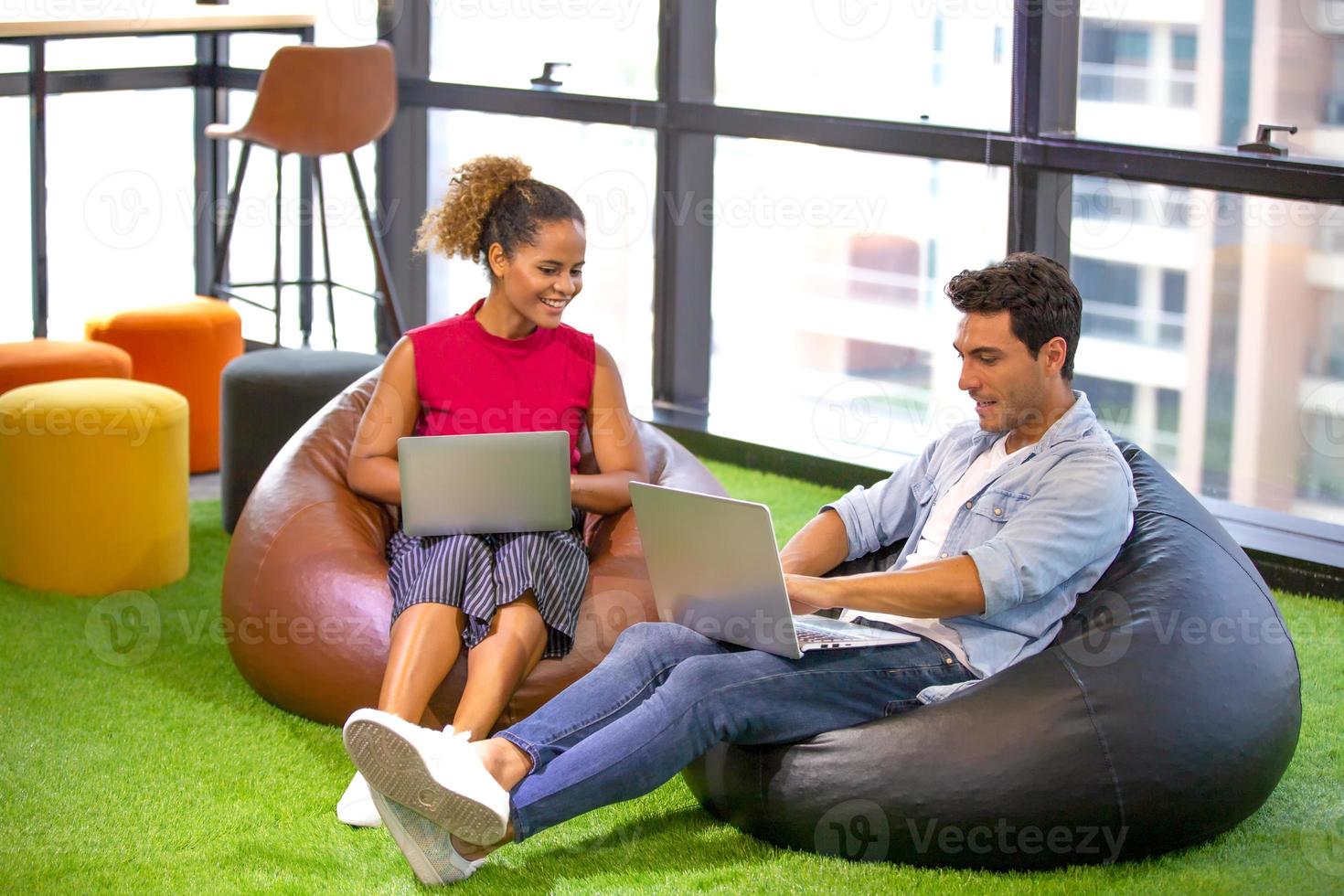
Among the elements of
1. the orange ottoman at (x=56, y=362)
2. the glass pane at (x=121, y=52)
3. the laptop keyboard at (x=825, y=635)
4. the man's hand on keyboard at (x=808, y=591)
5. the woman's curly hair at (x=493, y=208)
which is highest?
the glass pane at (x=121, y=52)

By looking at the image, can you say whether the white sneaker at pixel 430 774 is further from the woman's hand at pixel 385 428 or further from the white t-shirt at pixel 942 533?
the woman's hand at pixel 385 428

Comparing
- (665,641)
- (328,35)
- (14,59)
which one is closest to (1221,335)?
(665,641)

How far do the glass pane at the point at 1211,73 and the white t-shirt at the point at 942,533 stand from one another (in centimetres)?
167

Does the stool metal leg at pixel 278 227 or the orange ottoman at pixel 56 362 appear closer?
the orange ottoman at pixel 56 362

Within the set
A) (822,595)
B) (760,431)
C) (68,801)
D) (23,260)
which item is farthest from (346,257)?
(822,595)

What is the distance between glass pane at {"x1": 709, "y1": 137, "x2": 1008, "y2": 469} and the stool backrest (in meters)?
1.08

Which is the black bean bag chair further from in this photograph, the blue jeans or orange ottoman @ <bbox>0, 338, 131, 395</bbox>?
orange ottoman @ <bbox>0, 338, 131, 395</bbox>

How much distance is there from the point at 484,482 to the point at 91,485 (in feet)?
4.10

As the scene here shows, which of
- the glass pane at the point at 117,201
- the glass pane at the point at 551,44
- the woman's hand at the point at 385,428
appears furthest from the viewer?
the glass pane at the point at 117,201

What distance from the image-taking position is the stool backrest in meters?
4.98

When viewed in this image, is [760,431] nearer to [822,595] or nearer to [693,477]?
[693,477]

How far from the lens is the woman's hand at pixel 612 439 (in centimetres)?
318

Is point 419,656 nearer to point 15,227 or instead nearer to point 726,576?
point 726,576

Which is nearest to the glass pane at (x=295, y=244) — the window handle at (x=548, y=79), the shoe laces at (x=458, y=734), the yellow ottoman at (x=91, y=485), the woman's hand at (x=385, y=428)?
the window handle at (x=548, y=79)
